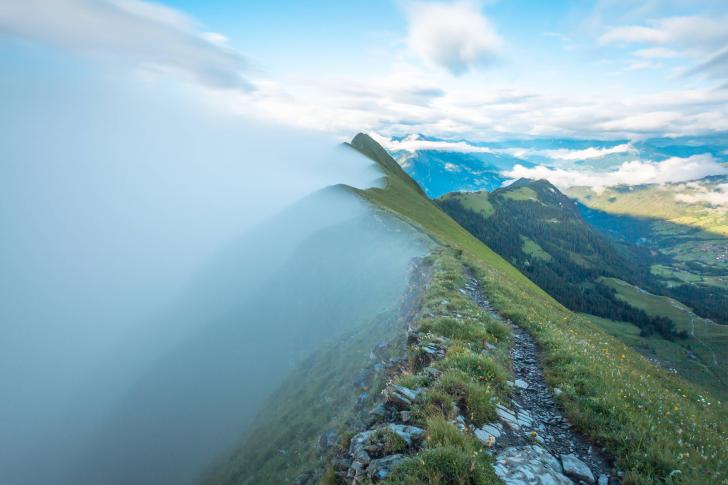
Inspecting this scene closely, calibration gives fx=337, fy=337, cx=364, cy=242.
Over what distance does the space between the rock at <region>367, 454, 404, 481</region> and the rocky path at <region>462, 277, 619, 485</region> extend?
2.15 metres

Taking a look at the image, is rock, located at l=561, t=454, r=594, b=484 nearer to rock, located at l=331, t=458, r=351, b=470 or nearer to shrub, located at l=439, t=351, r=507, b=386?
shrub, located at l=439, t=351, r=507, b=386

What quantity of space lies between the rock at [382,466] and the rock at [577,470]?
3749 mm

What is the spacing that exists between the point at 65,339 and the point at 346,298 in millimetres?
205516

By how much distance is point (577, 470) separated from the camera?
24.7 ft

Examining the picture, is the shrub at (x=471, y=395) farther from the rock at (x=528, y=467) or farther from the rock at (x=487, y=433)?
the rock at (x=528, y=467)

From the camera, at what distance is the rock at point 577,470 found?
742cm

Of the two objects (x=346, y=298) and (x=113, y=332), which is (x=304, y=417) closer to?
(x=346, y=298)

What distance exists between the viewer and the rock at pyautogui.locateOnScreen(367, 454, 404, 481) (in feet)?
24.8

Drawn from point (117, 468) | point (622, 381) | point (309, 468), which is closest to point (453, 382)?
point (622, 381)

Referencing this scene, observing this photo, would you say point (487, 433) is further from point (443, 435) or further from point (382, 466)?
point (382, 466)

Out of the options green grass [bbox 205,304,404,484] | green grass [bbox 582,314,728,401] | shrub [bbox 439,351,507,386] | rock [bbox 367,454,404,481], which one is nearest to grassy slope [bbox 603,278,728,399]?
green grass [bbox 582,314,728,401]

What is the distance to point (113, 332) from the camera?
158250 mm

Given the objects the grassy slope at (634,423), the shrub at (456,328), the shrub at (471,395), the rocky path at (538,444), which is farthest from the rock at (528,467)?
the shrub at (456,328)

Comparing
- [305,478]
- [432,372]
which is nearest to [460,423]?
[432,372]
